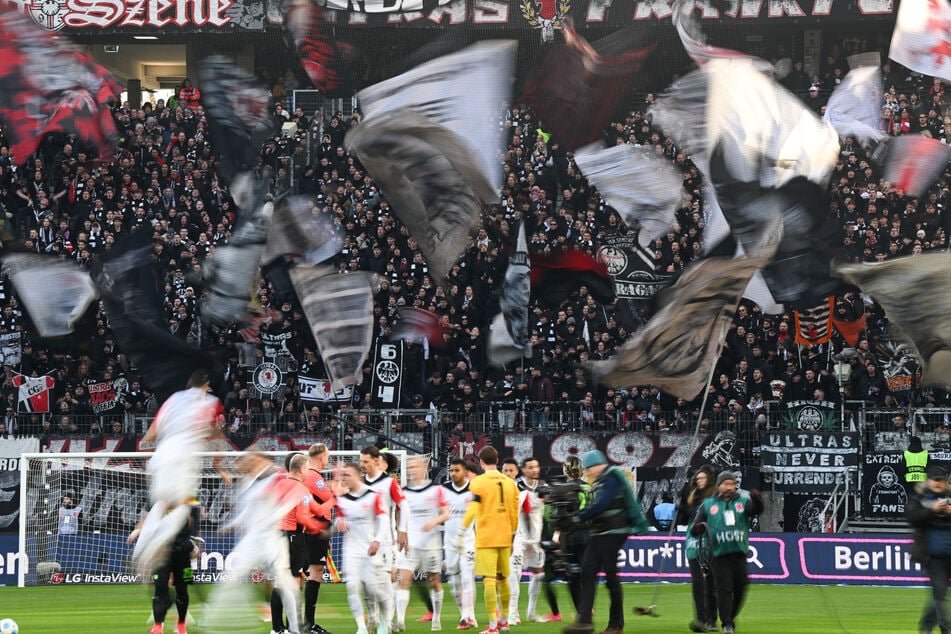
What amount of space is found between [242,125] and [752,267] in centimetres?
1548

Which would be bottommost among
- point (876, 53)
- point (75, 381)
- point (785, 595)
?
point (785, 595)

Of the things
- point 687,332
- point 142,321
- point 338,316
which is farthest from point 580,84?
point 687,332

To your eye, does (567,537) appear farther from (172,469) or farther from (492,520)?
(172,469)

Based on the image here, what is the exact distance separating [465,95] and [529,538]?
1873cm

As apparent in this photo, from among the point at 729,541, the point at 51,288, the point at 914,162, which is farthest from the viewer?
the point at 51,288

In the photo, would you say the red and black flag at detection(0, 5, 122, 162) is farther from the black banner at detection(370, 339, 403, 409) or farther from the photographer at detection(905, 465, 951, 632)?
the photographer at detection(905, 465, 951, 632)

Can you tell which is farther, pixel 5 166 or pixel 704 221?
pixel 5 166

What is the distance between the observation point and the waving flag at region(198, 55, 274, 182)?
121 feet

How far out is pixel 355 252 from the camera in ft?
109

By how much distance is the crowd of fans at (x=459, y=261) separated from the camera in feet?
95.4

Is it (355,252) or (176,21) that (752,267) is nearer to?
(355,252)

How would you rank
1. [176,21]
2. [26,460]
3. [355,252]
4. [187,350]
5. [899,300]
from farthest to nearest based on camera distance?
[176,21]
[355,252]
[187,350]
[899,300]
[26,460]

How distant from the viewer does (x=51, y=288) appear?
3419cm

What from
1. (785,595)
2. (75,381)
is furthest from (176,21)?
(785,595)
